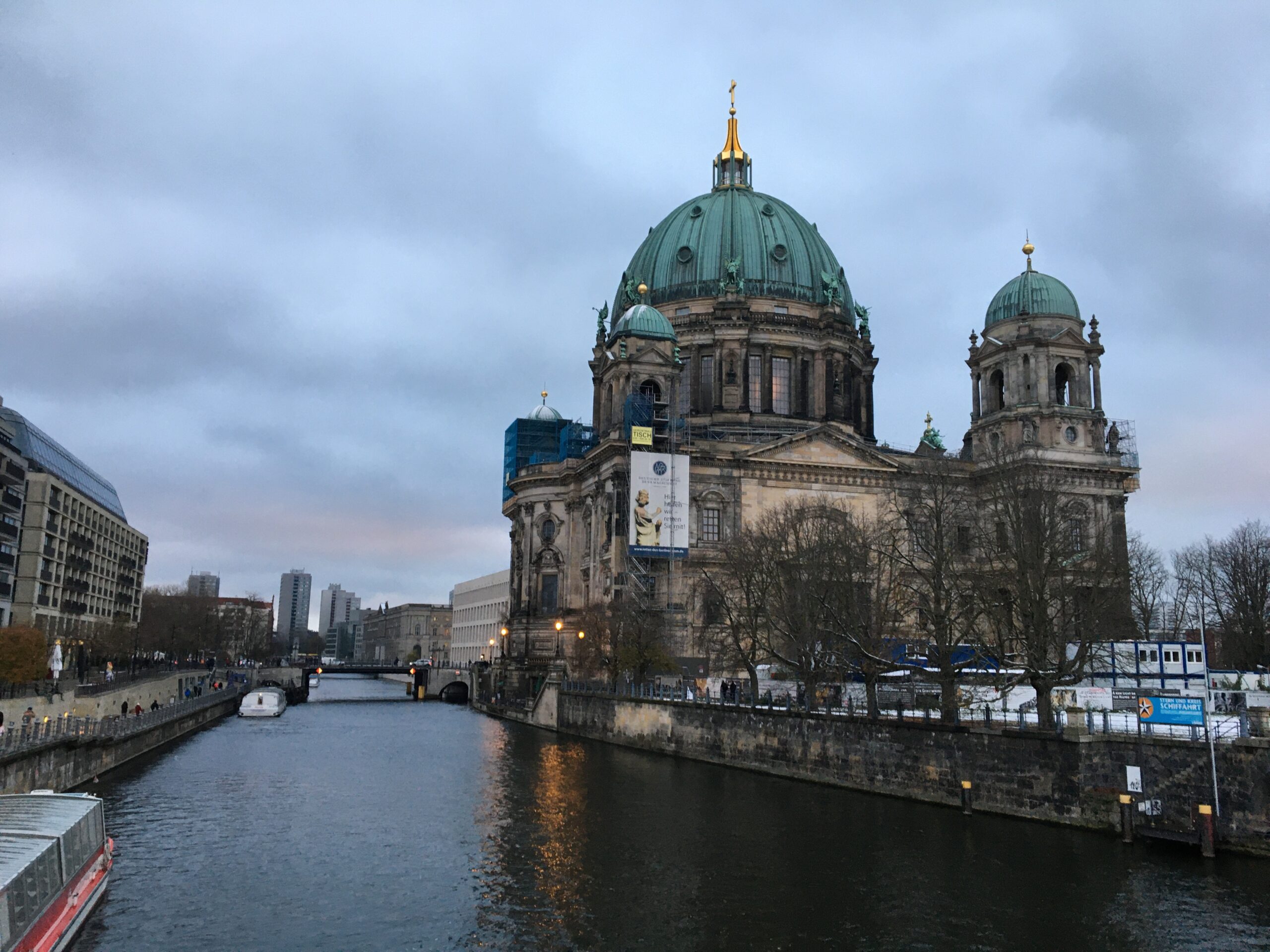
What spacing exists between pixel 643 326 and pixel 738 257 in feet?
45.0

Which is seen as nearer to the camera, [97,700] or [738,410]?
[97,700]

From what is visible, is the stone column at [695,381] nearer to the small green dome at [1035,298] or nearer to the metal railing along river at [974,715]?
the small green dome at [1035,298]

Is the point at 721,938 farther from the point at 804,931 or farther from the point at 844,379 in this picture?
the point at 844,379

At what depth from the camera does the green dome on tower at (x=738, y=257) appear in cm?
9544

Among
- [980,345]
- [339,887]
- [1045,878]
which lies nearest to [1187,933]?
[1045,878]

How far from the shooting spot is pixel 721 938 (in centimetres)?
2411

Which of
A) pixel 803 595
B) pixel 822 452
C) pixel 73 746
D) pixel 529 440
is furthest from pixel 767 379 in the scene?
pixel 73 746

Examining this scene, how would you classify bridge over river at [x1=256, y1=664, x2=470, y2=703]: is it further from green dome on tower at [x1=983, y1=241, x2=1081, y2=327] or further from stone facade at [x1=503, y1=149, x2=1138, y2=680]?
green dome on tower at [x1=983, y1=241, x2=1081, y2=327]

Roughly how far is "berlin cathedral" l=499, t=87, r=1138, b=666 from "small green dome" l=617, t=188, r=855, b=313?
0.16 metres

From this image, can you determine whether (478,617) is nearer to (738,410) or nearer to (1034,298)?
(738,410)

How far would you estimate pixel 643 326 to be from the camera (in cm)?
8719

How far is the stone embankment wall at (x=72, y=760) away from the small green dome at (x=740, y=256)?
2157 inches

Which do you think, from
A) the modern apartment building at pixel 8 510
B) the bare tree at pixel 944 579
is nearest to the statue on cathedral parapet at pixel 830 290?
the bare tree at pixel 944 579

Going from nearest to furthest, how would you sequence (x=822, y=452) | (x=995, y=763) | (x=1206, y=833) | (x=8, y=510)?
(x=1206, y=833) → (x=995, y=763) → (x=8, y=510) → (x=822, y=452)
